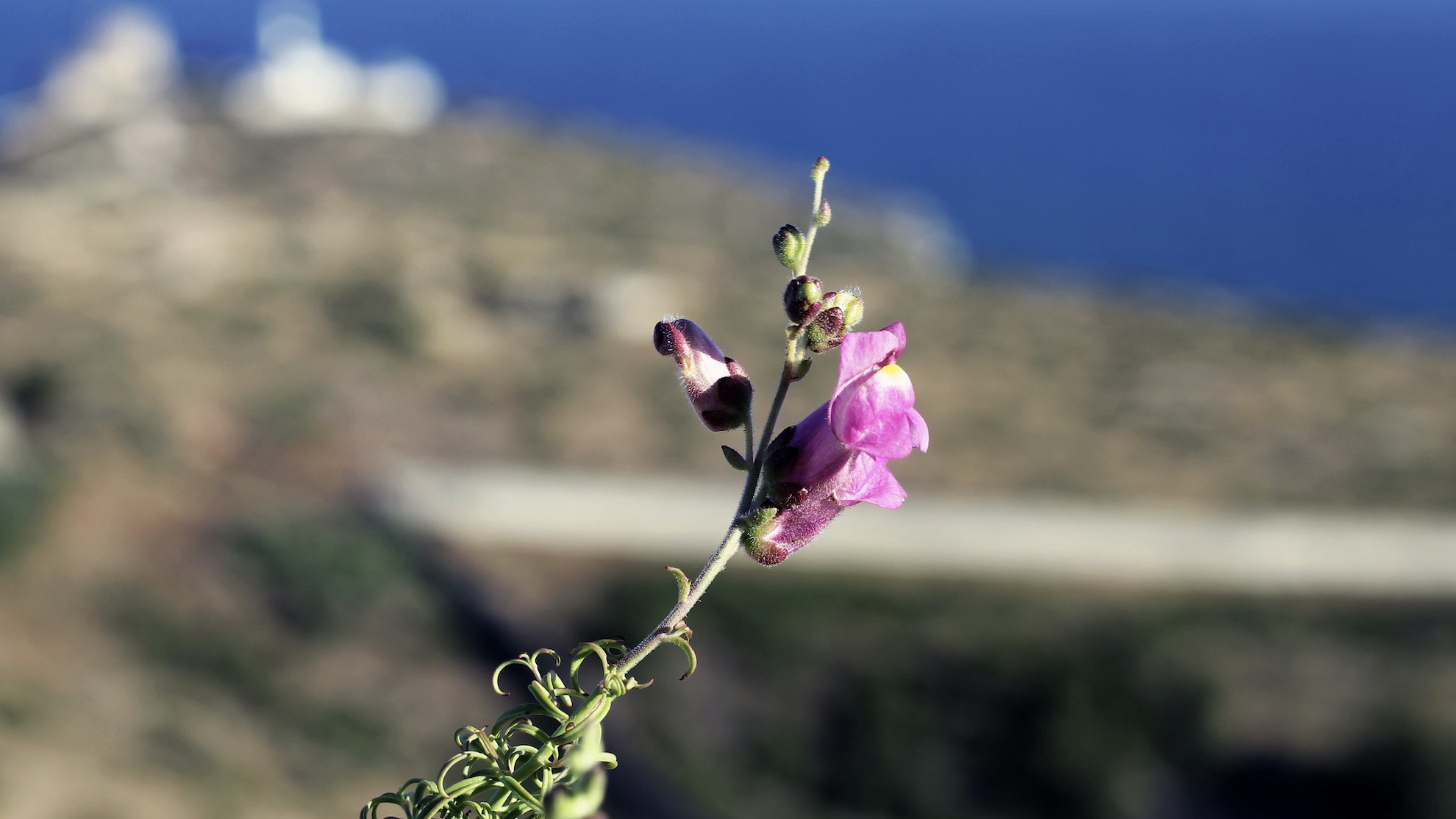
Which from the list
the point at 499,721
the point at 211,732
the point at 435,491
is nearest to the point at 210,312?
the point at 435,491

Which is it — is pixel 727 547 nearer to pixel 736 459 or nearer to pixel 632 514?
pixel 736 459

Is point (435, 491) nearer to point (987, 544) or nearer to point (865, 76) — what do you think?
point (987, 544)

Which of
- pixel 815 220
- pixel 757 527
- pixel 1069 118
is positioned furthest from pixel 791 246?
pixel 1069 118

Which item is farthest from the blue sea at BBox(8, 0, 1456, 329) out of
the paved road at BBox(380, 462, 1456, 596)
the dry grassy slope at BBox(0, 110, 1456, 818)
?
the paved road at BBox(380, 462, 1456, 596)

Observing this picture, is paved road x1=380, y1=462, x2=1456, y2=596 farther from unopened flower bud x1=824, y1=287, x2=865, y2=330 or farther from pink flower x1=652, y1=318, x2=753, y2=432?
unopened flower bud x1=824, y1=287, x2=865, y2=330

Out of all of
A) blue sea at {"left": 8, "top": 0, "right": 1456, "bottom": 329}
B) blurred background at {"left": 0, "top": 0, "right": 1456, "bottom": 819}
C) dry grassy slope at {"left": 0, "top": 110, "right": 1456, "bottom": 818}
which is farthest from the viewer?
blue sea at {"left": 8, "top": 0, "right": 1456, "bottom": 329}

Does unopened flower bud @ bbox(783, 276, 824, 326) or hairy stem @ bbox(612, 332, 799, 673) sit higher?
unopened flower bud @ bbox(783, 276, 824, 326)

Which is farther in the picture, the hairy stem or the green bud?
the green bud
